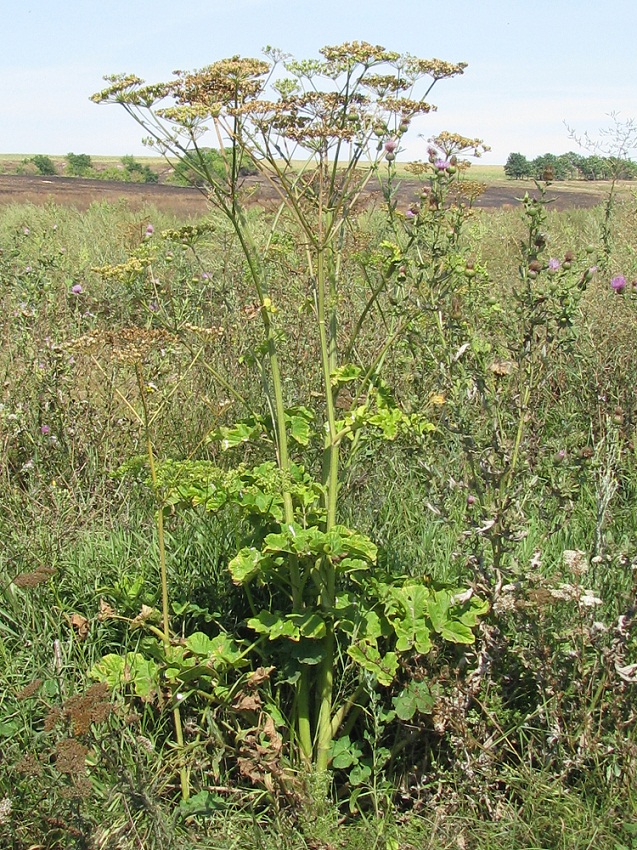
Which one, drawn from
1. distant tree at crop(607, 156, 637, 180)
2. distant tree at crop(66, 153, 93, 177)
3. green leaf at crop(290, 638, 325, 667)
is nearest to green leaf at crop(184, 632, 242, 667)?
green leaf at crop(290, 638, 325, 667)

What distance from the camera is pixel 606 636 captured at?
8.46ft

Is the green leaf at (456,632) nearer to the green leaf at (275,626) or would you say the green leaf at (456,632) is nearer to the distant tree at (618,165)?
the green leaf at (275,626)

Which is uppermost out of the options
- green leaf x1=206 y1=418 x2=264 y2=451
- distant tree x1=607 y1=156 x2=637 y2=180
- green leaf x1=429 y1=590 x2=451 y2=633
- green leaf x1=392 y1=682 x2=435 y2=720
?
distant tree x1=607 y1=156 x2=637 y2=180

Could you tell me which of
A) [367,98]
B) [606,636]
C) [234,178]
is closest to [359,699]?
[606,636]

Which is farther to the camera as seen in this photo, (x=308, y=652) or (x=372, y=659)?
(x=308, y=652)

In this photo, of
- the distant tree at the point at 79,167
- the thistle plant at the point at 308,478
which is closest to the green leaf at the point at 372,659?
the thistle plant at the point at 308,478

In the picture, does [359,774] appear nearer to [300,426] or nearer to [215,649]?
[215,649]

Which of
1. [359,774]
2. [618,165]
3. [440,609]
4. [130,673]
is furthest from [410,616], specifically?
[618,165]

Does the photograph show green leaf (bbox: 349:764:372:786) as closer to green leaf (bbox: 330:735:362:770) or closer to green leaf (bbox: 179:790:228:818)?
green leaf (bbox: 330:735:362:770)

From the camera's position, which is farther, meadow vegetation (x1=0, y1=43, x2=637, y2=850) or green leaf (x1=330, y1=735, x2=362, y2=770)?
green leaf (x1=330, y1=735, x2=362, y2=770)

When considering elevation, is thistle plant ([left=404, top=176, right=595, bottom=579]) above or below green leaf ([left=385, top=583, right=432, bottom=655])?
above

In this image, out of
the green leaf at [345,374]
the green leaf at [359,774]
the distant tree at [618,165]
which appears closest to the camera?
the green leaf at [359,774]

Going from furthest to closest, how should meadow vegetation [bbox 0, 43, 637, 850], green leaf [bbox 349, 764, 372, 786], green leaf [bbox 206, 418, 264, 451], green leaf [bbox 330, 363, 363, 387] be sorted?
green leaf [bbox 206, 418, 264, 451], green leaf [bbox 330, 363, 363, 387], green leaf [bbox 349, 764, 372, 786], meadow vegetation [bbox 0, 43, 637, 850]

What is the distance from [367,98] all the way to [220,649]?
5.96 feet
